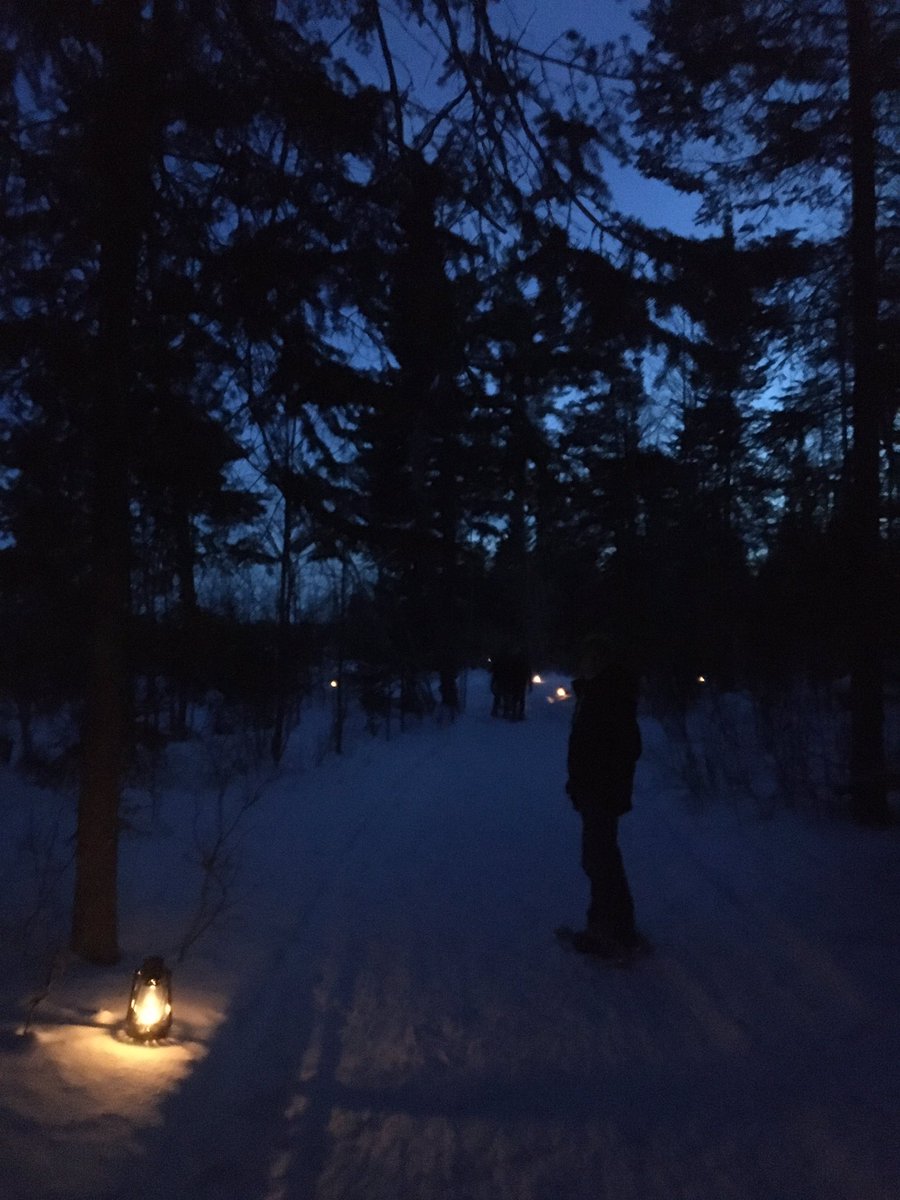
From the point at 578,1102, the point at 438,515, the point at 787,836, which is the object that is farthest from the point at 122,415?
the point at 787,836

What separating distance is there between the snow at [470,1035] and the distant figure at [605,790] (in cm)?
27

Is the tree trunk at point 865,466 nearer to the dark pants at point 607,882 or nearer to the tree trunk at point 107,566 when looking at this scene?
the dark pants at point 607,882

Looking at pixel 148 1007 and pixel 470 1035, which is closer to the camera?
pixel 148 1007

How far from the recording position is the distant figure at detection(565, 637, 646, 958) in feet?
25.4

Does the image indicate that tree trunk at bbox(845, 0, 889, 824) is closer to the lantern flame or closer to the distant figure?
the distant figure

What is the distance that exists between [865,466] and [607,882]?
6.55 m

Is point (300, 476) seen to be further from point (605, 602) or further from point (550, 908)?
point (605, 602)

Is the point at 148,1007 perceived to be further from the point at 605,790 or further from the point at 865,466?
the point at 865,466

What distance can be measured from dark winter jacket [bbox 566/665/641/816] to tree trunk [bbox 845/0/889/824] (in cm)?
526

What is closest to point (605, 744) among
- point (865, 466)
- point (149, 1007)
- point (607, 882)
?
point (607, 882)

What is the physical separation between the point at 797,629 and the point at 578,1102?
1172 cm

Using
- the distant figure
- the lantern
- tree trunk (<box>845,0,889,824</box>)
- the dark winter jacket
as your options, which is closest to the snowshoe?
the distant figure

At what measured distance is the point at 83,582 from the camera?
29.9 feet

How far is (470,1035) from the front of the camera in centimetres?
626
